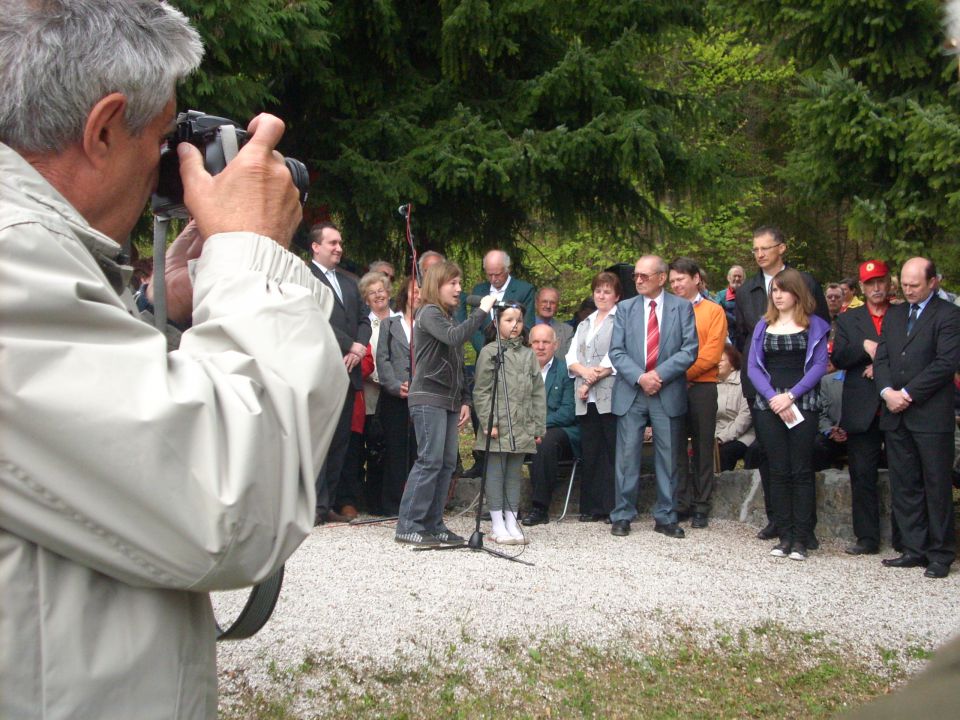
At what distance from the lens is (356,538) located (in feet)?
26.3

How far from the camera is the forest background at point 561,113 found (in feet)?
26.7

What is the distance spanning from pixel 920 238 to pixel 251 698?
6.38 m

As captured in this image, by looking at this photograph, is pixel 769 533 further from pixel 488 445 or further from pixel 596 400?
pixel 488 445

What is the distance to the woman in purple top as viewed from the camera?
7.83 meters

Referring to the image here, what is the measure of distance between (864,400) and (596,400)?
7.46ft

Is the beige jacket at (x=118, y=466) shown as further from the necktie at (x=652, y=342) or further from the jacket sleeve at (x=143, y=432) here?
the necktie at (x=652, y=342)

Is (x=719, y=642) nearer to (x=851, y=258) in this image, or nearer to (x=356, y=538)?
(x=356, y=538)

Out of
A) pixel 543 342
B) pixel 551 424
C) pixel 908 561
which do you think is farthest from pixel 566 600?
pixel 543 342

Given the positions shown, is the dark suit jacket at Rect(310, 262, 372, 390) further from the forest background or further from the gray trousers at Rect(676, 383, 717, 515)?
the gray trousers at Rect(676, 383, 717, 515)

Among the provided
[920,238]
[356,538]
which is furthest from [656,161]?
[356,538]

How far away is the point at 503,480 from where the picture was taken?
8484 mm

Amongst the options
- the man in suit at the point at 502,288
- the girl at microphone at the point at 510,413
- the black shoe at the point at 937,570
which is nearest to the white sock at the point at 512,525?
the girl at microphone at the point at 510,413

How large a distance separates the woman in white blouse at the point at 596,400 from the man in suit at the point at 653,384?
10.4 inches

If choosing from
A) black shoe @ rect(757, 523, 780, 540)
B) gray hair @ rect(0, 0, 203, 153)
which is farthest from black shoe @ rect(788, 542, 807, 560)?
gray hair @ rect(0, 0, 203, 153)
